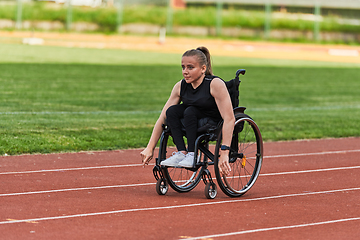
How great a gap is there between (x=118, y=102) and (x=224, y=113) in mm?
8466

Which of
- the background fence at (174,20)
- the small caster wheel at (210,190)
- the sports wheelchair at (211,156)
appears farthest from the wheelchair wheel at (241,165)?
the background fence at (174,20)

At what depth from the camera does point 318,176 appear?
23.9 ft

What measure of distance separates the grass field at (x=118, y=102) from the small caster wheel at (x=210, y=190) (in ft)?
10.6

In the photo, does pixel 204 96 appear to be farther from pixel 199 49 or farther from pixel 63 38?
pixel 63 38

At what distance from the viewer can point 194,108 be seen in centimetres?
571

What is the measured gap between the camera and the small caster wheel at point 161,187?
592 centimetres

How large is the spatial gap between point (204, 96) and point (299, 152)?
3739mm

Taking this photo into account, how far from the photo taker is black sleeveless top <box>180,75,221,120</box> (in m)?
5.78

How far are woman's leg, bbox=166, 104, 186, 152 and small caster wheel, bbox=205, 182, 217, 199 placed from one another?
438mm

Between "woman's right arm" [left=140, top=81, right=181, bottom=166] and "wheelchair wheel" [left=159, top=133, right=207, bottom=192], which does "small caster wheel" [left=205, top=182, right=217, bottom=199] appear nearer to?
"wheelchair wheel" [left=159, top=133, right=207, bottom=192]

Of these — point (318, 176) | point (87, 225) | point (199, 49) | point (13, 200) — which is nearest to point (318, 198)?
point (318, 176)

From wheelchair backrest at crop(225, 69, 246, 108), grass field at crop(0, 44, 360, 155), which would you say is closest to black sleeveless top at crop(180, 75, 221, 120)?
wheelchair backrest at crop(225, 69, 246, 108)

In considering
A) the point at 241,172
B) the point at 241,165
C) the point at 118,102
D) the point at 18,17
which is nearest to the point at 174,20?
the point at 18,17

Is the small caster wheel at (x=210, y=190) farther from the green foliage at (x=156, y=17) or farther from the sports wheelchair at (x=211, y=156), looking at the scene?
the green foliage at (x=156, y=17)
